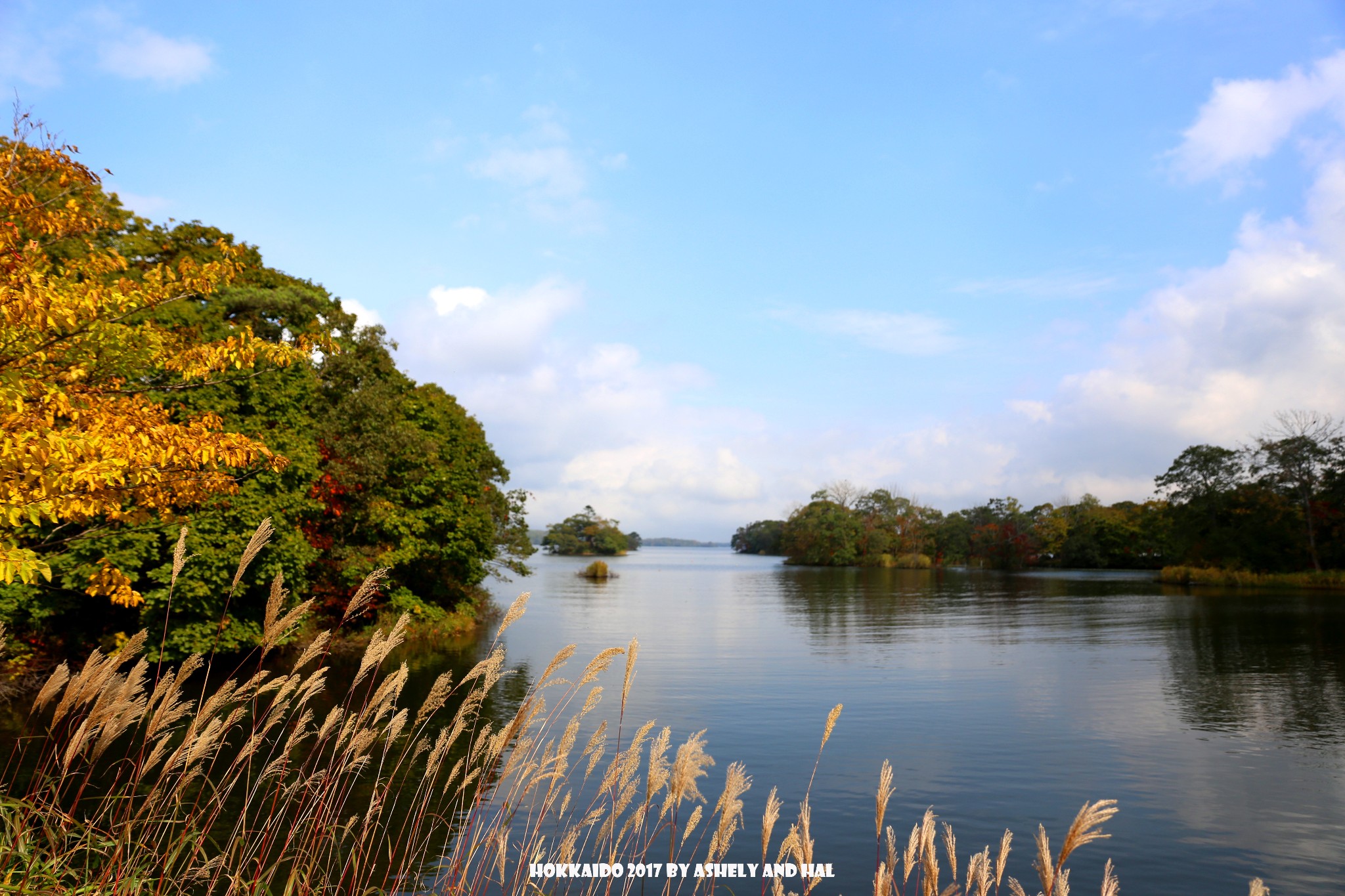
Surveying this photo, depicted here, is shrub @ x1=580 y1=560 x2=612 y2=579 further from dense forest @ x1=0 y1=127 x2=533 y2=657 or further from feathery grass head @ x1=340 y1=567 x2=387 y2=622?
feathery grass head @ x1=340 y1=567 x2=387 y2=622

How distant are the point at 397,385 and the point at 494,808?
96.7ft

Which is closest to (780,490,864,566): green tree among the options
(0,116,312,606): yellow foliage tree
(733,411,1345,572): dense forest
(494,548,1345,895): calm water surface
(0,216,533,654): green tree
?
(733,411,1345,572): dense forest

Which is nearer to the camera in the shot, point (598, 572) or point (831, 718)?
point (831, 718)

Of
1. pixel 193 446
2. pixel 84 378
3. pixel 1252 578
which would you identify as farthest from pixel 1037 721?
pixel 1252 578

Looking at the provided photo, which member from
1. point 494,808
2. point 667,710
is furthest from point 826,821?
point 667,710

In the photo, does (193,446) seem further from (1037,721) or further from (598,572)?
(598,572)

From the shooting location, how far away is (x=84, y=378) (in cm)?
991

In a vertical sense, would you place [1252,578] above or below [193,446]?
below

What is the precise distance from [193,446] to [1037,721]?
20.0m

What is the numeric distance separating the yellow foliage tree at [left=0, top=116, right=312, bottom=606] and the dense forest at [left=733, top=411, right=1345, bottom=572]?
3350 inches

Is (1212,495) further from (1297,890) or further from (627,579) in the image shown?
(1297,890)

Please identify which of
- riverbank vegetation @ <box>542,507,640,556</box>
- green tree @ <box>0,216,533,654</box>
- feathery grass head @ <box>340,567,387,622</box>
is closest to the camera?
feathery grass head @ <box>340,567,387,622</box>

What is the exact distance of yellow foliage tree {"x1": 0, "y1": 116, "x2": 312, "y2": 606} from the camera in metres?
7.48

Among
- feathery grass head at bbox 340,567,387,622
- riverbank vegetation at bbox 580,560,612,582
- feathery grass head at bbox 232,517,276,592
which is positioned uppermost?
feathery grass head at bbox 232,517,276,592
